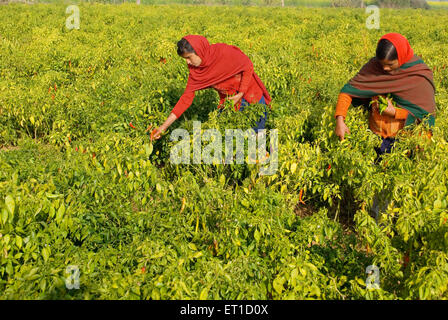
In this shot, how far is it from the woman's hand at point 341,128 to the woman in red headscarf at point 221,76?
2.28 feet

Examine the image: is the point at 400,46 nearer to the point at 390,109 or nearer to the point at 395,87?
the point at 395,87

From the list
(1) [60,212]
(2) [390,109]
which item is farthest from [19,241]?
(2) [390,109]

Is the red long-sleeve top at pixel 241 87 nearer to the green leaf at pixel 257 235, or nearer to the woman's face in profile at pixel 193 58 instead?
the woman's face in profile at pixel 193 58

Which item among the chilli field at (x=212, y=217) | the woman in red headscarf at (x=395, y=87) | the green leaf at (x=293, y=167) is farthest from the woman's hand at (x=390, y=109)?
the green leaf at (x=293, y=167)

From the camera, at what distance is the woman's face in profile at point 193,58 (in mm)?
3250

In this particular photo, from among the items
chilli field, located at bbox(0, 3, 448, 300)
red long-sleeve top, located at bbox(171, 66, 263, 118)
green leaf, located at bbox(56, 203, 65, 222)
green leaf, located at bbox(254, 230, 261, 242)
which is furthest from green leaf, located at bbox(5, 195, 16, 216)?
red long-sleeve top, located at bbox(171, 66, 263, 118)

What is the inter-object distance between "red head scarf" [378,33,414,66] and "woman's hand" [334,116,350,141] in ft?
1.96

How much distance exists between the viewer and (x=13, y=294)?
1778mm

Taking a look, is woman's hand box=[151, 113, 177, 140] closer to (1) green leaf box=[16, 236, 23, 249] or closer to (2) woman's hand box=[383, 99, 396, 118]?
(1) green leaf box=[16, 236, 23, 249]

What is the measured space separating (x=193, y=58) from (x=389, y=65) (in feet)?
5.09

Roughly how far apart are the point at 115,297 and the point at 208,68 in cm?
220

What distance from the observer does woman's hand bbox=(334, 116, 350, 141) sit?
308cm
